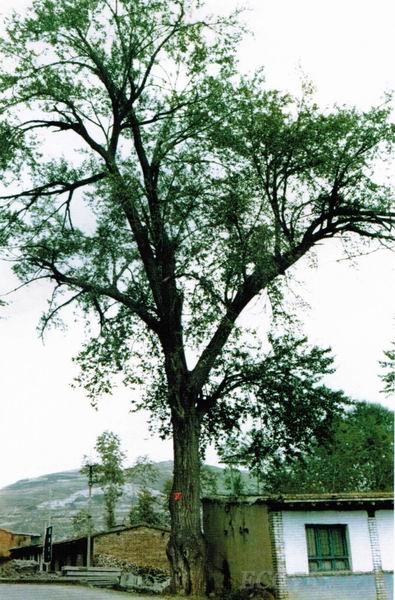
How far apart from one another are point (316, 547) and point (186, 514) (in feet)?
12.5

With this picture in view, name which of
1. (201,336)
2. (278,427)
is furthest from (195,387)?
(278,427)

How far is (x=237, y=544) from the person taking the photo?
58.0 ft

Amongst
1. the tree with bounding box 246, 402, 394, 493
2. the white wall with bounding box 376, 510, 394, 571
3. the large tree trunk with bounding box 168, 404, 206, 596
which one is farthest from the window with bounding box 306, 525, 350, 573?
the tree with bounding box 246, 402, 394, 493

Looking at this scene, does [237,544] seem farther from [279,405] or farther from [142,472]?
[142,472]

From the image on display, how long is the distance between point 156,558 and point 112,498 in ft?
38.9

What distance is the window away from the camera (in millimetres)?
16203

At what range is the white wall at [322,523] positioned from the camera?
1590 centimetres

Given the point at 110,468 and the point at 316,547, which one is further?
the point at 110,468

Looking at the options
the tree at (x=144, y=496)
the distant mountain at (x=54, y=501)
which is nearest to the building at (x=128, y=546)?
the tree at (x=144, y=496)

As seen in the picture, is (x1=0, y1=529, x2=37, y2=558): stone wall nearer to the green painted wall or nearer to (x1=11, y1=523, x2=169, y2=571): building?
(x1=11, y1=523, x2=169, y2=571): building

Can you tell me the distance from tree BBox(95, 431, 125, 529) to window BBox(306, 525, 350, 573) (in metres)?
30.5

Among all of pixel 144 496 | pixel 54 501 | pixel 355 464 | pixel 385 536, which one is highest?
pixel 54 501

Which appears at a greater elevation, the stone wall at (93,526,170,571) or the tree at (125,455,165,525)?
the tree at (125,455,165,525)

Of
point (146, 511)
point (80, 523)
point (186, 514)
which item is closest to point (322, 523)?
point (186, 514)
